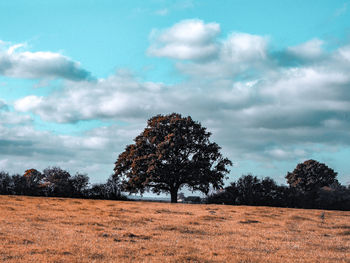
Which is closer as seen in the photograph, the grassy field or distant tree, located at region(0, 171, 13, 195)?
the grassy field

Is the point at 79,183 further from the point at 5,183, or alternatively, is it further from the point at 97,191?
the point at 5,183

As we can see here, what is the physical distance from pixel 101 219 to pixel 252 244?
11.5m

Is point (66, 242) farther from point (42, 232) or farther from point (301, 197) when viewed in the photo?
point (301, 197)

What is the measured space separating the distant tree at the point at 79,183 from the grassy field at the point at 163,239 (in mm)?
22643

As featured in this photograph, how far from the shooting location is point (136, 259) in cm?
1462

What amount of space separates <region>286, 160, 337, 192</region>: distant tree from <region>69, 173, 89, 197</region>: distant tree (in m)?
45.8

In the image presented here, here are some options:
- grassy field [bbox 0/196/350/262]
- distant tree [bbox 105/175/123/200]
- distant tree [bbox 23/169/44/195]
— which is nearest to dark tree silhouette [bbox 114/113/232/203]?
distant tree [bbox 105/175/123/200]

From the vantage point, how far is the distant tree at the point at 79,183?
53188mm

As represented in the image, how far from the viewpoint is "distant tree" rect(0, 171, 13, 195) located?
169 feet

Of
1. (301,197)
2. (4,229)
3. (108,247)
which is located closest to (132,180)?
(301,197)

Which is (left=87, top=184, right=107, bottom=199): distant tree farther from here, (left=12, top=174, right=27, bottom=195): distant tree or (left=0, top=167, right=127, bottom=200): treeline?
(left=12, top=174, right=27, bottom=195): distant tree

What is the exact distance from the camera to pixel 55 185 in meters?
52.4

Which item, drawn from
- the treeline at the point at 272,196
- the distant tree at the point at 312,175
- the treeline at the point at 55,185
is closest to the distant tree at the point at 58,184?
the treeline at the point at 55,185

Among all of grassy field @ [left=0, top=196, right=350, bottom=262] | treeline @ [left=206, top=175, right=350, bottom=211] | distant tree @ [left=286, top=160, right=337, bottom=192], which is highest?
distant tree @ [left=286, top=160, right=337, bottom=192]
